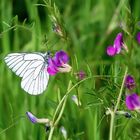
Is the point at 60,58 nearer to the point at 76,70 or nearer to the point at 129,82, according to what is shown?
the point at 76,70

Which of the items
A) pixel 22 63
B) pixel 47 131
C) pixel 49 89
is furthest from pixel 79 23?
pixel 47 131

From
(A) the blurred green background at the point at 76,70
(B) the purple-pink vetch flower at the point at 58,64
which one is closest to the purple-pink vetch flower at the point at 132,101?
(A) the blurred green background at the point at 76,70

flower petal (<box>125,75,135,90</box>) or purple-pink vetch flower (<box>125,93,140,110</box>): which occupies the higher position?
flower petal (<box>125,75,135,90</box>)

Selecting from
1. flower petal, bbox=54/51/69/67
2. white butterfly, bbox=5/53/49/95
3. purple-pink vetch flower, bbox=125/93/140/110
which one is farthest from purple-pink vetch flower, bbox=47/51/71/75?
purple-pink vetch flower, bbox=125/93/140/110

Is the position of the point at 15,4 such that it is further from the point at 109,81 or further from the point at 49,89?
the point at 109,81

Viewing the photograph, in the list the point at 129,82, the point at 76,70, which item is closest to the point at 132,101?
the point at 129,82

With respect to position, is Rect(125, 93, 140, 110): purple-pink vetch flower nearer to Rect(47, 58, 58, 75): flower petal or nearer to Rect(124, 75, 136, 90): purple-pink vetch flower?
Rect(124, 75, 136, 90): purple-pink vetch flower

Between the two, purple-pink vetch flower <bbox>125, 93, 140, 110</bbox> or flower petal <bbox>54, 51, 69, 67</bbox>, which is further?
flower petal <bbox>54, 51, 69, 67</bbox>
